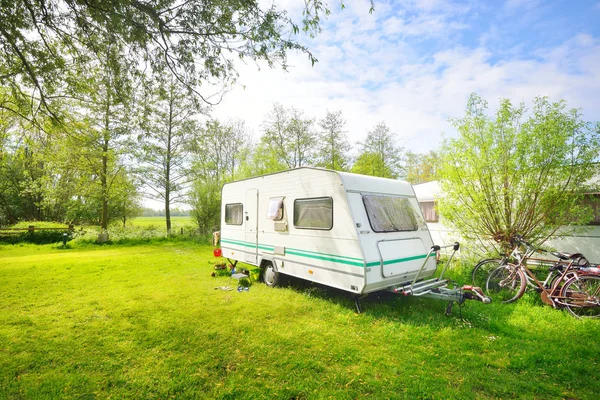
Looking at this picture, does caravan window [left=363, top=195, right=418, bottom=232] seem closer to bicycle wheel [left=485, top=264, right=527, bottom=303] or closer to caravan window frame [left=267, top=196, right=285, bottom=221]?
caravan window frame [left=267, top=196, right=285, bottom=221]

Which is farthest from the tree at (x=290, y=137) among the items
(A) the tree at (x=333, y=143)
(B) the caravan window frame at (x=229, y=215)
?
(B) the caravan window frame at (x=229, y=215)

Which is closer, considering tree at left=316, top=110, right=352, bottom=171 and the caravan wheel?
the caravan wheel

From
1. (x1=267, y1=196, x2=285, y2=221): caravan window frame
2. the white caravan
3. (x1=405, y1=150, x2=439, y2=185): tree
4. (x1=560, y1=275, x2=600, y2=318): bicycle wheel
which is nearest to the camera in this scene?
(x1=560, y1=275, x2=600, y2=318): bicycle wheel

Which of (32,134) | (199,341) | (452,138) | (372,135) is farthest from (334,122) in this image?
(199,341)

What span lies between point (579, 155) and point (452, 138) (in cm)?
265

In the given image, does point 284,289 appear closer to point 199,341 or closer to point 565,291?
point 199,341

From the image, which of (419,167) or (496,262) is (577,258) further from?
(419,167)

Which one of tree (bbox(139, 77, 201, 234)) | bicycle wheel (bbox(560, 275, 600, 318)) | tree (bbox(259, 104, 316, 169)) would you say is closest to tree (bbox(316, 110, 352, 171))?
tree (bbox(259, 104, 316, 169))

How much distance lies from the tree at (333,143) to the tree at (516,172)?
14157 millimetres

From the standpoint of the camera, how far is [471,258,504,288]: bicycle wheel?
672 cm

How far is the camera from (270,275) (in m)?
7.09

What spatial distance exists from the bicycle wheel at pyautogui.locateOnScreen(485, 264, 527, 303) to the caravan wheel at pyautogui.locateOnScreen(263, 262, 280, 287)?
482cm

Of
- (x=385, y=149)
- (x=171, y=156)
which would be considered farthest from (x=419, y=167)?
(x=171, y=156)

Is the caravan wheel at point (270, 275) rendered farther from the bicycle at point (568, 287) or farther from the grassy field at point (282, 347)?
the bicycle at point (568, 287)
